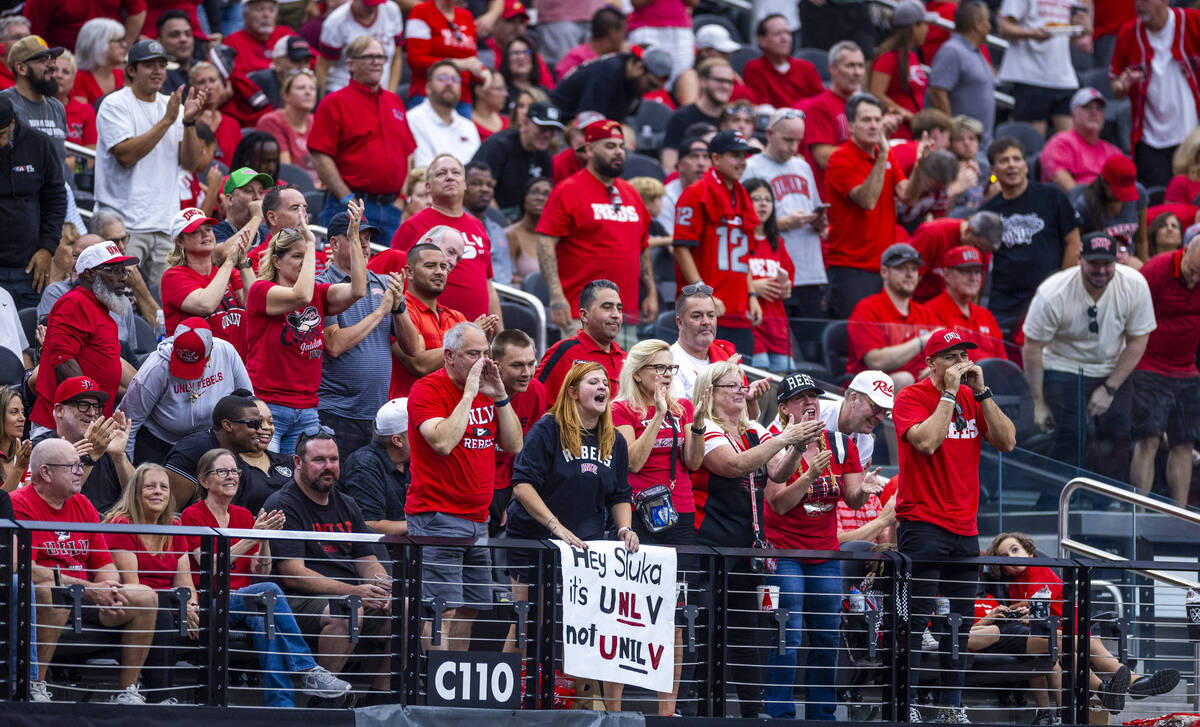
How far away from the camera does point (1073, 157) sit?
16.5 m

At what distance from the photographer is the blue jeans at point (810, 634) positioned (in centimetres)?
919

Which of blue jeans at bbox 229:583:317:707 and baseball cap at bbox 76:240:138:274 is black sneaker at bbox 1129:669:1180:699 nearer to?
blue jeans at bbox 229:583:317:707

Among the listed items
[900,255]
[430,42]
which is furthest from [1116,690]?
[430,42]

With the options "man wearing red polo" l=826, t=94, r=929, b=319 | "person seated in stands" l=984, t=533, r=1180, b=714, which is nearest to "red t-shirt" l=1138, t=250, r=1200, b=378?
"man wearing red polo" l=826, t=94, r=929, b=319

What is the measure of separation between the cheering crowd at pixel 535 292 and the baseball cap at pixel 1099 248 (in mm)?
31

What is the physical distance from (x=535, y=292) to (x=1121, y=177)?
4.64 meters

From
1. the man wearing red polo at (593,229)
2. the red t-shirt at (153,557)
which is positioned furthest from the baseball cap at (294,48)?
the red t-shirt at (153,557)

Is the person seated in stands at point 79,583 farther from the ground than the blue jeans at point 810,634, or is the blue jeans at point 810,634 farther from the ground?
the person seated in stands at point 79,583

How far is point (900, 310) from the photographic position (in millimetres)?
12578

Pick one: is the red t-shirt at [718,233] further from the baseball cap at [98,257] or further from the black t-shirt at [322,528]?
the baseball cap at [98,257]

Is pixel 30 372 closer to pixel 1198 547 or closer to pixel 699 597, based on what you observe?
pixel 699 597

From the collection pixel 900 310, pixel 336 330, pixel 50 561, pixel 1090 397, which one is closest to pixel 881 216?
pixel 900 310

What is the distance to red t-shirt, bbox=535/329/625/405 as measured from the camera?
407 inches

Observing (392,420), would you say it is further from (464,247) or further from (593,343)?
(464,247)
